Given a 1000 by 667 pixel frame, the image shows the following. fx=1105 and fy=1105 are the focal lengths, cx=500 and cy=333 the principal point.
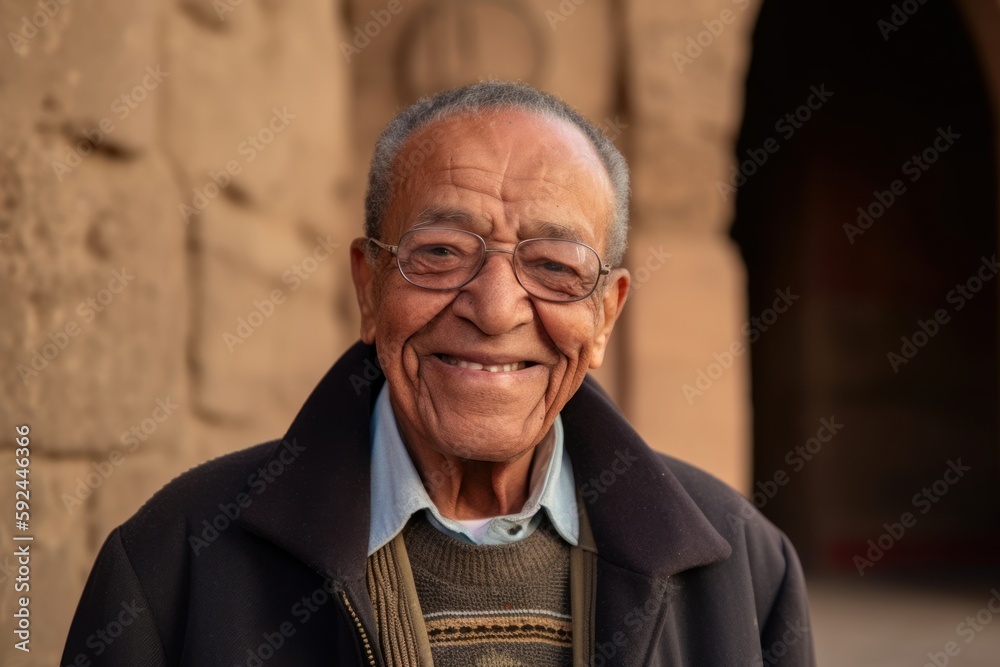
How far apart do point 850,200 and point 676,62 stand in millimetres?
3508

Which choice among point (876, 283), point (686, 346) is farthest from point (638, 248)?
point (876, 283)

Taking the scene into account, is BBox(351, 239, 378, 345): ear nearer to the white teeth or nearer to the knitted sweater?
the white teeth

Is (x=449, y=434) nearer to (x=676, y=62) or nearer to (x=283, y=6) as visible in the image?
(x=283, y=6)

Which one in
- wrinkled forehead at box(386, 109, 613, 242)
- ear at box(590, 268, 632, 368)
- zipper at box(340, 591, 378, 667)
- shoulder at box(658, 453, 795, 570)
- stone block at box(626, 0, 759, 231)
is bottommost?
zipper at box(340, 591, 378, 667)

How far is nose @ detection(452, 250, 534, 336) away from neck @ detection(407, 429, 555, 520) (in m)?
0.28

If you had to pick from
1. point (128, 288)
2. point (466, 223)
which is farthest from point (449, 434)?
point (128, 288)

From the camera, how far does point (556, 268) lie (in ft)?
5.75

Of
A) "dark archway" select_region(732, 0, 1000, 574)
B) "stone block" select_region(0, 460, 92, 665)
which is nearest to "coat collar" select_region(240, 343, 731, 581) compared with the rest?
"stone block" select_region(0, 460, 92, 665)

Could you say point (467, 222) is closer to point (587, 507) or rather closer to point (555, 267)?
point (555, 267)

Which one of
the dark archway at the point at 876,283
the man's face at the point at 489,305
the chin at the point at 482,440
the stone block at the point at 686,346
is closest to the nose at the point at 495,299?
the man's face at the point at 489,305

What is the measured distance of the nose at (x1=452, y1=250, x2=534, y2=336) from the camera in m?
1.69

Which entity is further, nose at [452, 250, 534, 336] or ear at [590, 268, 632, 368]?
ear at [590, 268, 632, 368]

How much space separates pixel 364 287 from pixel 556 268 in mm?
366

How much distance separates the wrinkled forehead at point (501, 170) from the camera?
174cm
